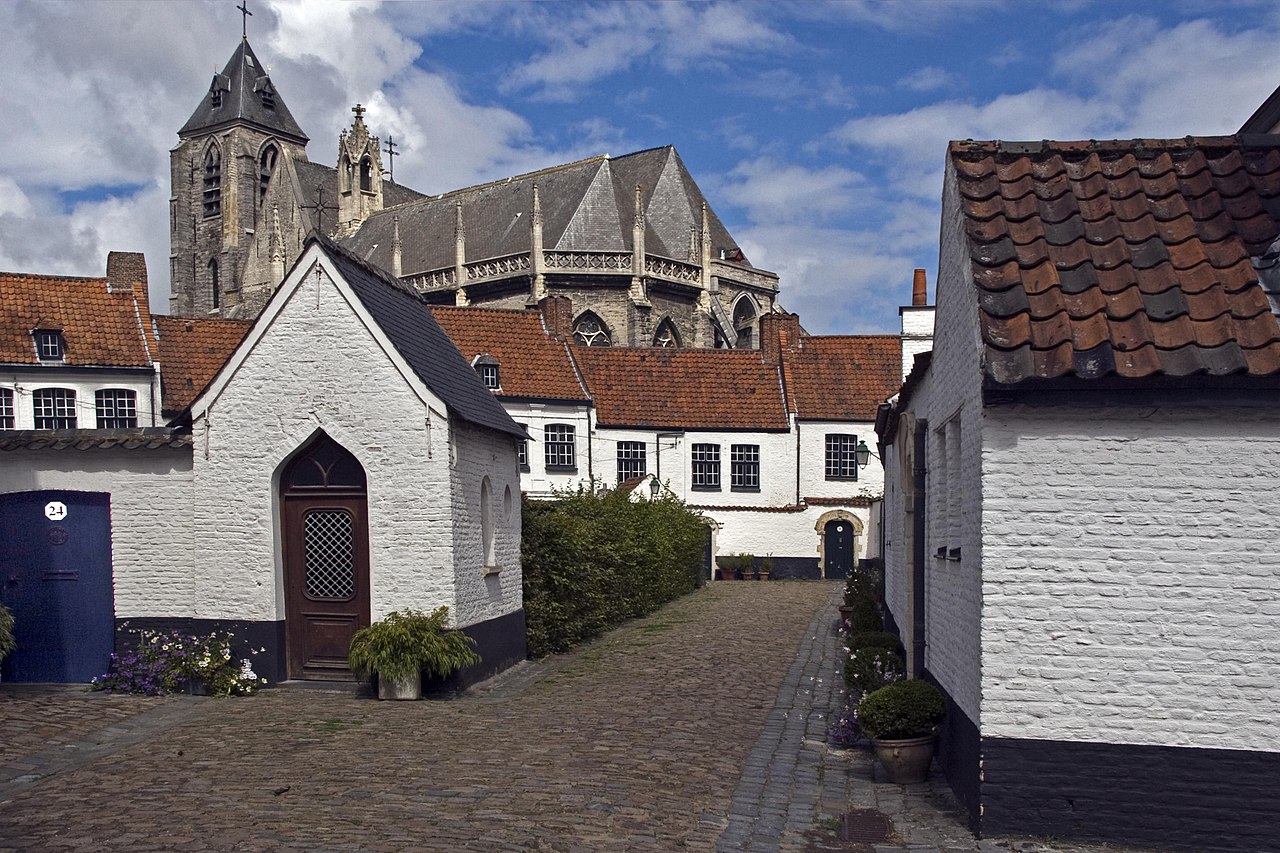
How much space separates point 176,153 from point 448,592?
77.2 m

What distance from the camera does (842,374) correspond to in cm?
3822

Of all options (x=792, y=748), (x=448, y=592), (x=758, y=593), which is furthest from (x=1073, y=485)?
(x=758, y=593)

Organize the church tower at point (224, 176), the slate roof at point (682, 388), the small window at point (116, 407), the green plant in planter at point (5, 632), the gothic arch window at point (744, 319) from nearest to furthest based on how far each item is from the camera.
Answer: the green plant in planter at point (5, 632) → the small window at point (116, 407) → the slate roof at point (682, 388) → the gothic arch window at point (744, 319) → the church tower at point (224, 176)

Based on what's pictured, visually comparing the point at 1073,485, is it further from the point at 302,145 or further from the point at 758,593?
the point at 302,145

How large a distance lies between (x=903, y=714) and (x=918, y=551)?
10.1ft

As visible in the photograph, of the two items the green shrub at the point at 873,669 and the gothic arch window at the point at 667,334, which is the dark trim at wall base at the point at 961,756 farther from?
the gothic arch window at the point at 667,334

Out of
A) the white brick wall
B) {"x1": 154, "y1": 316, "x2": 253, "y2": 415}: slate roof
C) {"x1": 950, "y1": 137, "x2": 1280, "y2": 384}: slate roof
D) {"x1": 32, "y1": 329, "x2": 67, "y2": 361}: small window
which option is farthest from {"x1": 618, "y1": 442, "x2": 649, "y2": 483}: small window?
the white brick wall

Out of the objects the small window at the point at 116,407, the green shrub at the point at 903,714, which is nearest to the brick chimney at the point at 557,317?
the small window at the point at 116,407

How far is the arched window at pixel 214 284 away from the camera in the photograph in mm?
80125

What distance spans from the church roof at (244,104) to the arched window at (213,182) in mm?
1768

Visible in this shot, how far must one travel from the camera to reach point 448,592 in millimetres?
13164

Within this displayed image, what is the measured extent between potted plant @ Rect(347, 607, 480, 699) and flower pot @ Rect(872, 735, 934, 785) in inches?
222

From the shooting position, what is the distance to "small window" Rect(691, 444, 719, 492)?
37062 mm

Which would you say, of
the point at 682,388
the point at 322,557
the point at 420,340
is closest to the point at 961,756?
the point at 322,557
